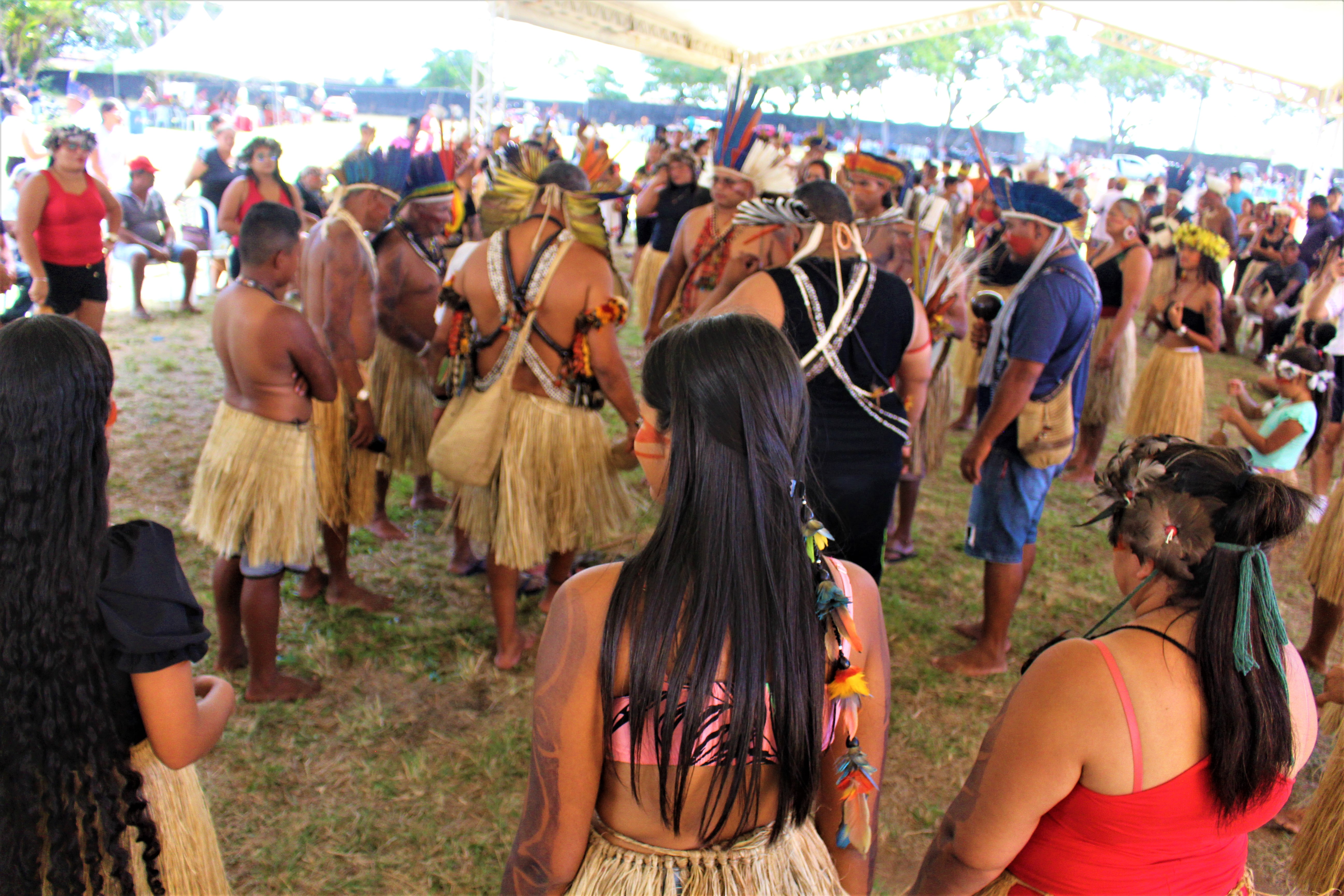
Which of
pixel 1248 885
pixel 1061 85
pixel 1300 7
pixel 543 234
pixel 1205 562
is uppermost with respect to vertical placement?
pixel 1061 85

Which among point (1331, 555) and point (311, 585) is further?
point (311, 585)

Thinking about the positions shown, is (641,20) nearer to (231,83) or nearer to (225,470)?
(225,470)

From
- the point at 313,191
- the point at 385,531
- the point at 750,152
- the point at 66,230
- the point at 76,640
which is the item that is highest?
the point at 750,152

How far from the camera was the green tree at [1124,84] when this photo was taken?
40.0 meters

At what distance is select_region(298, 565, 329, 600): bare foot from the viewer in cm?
388

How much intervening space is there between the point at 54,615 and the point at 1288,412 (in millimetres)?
4708

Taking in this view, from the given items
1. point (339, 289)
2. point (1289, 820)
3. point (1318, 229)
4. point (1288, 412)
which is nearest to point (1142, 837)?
point (1289, 820)

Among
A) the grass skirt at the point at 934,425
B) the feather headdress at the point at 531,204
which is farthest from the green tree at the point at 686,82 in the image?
the feather headdress at the point at 531,204

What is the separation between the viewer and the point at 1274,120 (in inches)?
1916

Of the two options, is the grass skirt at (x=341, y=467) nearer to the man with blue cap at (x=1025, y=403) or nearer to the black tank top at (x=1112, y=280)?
the man with blue cap at (x=1025, y=403)

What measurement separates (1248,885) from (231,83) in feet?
121

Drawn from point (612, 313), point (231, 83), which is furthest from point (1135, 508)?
point (231, 83)

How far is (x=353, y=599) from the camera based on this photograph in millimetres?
3834

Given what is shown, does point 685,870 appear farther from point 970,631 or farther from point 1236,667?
point 970,631
